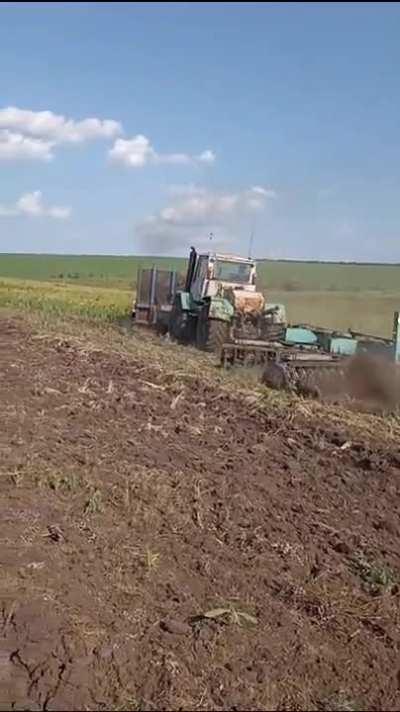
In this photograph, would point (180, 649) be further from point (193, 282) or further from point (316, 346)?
point (193, 282)

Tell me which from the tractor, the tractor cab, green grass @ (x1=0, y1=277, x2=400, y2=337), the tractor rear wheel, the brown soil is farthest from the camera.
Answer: green grass @ (x1=0, y1=277, x2=400, y2=337)

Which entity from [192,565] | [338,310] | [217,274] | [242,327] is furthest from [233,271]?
[192,565]

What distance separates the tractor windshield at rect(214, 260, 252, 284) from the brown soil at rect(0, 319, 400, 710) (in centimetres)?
1109

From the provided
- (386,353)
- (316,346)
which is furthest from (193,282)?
(386,353)

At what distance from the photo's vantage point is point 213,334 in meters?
17.7

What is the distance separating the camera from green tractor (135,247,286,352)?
17.7 metres

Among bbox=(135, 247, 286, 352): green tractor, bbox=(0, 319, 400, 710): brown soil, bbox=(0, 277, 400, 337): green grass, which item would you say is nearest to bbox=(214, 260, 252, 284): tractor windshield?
bbox=(135, 247, 286, 352): green tractor

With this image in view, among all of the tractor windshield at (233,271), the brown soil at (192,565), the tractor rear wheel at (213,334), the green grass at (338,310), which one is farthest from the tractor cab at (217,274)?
the brown soil at (192,565)

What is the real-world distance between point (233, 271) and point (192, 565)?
15348 mm

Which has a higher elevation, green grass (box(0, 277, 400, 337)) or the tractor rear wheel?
green grass (box(0, 277, 400, 337))

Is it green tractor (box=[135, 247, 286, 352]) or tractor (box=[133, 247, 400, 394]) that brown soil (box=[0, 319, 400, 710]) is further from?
green tractor (box=[135, 247, 286, 352])

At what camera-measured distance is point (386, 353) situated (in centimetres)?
1336

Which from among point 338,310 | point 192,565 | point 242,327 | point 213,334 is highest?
point 338,310

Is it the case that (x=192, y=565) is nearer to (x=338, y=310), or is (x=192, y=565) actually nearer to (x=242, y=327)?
(x=242, y=327)
